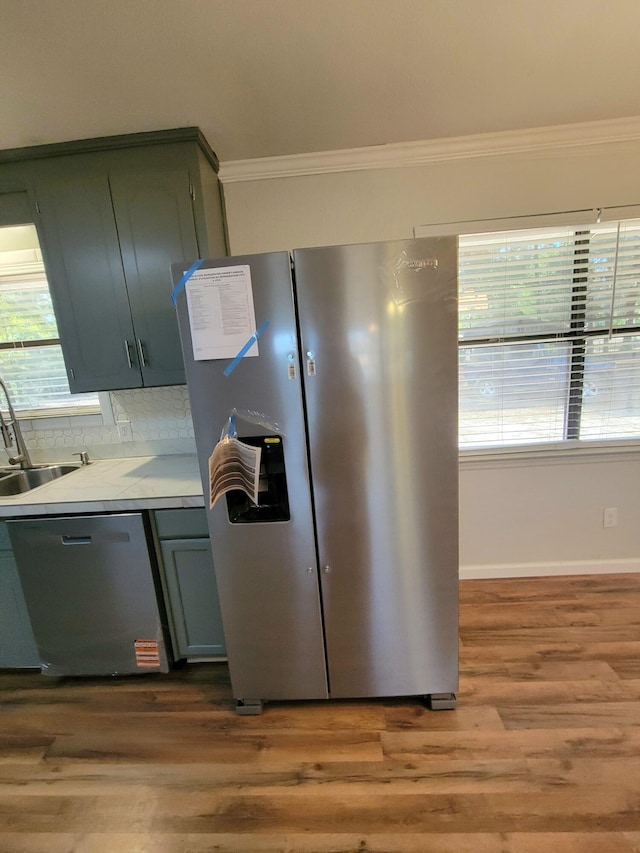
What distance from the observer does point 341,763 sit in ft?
4.53

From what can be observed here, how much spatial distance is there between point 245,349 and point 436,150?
158 centimetres

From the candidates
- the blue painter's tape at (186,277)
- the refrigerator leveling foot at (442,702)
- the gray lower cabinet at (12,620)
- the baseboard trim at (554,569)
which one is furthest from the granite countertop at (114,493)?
the baseboard trim at (554,569)

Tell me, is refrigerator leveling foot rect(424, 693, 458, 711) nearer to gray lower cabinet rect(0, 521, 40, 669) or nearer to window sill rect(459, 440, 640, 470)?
window sill rect(459, 440, 640, 470)

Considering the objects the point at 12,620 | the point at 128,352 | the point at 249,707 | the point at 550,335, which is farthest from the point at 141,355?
the point at 550,335

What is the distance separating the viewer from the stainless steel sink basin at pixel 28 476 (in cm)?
210

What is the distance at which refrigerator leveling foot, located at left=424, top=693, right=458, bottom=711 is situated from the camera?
1559mm

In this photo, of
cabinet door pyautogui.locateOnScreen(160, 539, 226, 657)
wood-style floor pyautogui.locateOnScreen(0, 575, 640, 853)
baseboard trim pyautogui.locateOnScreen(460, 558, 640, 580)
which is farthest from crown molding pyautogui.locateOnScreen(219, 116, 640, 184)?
wood-style floor pyautogui.locateOnScreen(0, 575, 640, 853)

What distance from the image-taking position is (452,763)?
4.43 ft

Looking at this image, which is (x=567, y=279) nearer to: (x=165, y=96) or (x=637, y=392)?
(x=637, y=392)

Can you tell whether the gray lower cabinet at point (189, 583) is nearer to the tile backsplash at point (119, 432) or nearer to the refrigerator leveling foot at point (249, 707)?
the refrigerator leveling foot at point (249, 707)

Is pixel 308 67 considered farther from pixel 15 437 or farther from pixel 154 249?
pixel 15 437

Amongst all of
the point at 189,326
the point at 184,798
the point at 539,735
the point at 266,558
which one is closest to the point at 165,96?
the point at 189,326

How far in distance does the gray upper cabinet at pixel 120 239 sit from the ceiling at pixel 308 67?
0.10 meters

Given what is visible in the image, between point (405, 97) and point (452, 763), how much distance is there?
259 cm
